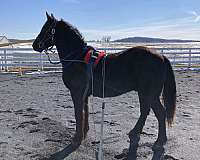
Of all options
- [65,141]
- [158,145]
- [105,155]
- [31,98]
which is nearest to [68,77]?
[65,141]

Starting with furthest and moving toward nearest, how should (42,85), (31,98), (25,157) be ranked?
(42,85)
(31,98)
(25,157)

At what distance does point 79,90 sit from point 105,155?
44.5 inches

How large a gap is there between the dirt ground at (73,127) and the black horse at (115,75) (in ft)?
0.92

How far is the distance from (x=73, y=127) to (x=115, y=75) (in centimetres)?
145

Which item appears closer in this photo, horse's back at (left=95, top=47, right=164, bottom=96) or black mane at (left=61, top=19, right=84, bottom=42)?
horse's back at (left=95, top=47, right=164, bottom=96)

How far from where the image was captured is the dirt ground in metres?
4.39

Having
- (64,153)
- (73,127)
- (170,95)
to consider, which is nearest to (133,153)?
(64,153)

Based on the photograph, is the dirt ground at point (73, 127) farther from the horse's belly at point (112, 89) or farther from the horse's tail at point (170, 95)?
the horse's belly at point (112, 89)

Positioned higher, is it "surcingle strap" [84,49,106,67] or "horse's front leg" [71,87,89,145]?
"surcingle strap" [84,49,106,67]

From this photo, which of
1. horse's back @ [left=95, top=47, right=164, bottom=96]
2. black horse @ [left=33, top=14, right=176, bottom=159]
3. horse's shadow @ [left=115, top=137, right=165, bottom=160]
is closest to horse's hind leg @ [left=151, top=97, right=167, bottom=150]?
black horse @ [left=33, top=14, right=176, bottom=159]

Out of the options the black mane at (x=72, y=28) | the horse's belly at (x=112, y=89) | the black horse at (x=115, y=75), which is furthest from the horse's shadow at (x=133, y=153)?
the black mane at (x=72, y=28)

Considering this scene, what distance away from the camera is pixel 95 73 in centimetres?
483

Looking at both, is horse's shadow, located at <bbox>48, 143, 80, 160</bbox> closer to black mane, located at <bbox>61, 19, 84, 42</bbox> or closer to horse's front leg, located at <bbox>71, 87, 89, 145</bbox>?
horse's front leg, located at <bbox>71, 87, 89, 145</bbox>

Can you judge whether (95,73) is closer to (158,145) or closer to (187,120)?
(158,145)
